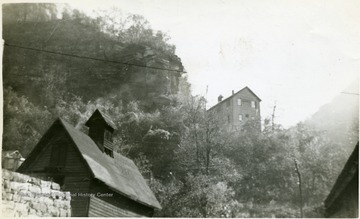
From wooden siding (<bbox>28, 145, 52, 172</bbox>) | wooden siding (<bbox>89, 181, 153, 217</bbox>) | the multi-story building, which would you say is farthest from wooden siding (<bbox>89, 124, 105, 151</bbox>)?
the multi-story building

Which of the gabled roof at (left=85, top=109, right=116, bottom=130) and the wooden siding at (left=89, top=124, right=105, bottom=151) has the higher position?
the gabled roof at (left=85, top=109, right=116, bottom=130)

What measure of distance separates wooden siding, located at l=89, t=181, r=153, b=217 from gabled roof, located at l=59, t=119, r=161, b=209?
0.34ft

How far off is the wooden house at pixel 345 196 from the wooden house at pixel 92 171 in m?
2.80

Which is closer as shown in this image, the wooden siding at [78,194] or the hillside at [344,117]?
the wooden siding at [78,194]

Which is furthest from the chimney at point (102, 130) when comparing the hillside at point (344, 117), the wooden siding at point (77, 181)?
the hillside at point (344, 117)

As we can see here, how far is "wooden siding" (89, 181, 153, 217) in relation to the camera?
6488 millimetres

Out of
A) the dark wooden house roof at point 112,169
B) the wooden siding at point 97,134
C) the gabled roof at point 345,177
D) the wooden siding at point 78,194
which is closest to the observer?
the wooden siding at point 78,194

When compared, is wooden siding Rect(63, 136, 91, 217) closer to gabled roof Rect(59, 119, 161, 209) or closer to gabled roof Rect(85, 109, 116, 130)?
gabled roof Rect(59, 119, 161, 209)

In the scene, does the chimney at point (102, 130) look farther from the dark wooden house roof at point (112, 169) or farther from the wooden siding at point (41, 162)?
the wooden siding at point (41, 162)

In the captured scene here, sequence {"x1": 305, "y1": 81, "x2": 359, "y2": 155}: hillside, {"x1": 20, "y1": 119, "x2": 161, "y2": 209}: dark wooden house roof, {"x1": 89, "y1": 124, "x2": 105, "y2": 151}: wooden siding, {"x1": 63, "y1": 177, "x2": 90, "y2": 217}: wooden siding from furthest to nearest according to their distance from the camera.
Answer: {"x1": 89, "y1": 124, "x2": 105, "y2": 151}: wooden siding, {"x1": 305, "y1": 81, "x2": 359, "y2": 155}: hillside, {"x1": 20, "y1": 119, "x2": 161, "y2": 209}: dark wooden house roof, {"x1": 63, "y1": 177, "x2": 90, "y2": 217}: wooden siding

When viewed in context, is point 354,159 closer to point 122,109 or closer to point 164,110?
point 164,110

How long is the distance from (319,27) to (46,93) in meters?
4.84

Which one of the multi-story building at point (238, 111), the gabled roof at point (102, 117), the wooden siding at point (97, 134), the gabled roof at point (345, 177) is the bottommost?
the gabled roof at point (345, 177)

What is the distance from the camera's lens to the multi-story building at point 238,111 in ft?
25.4
